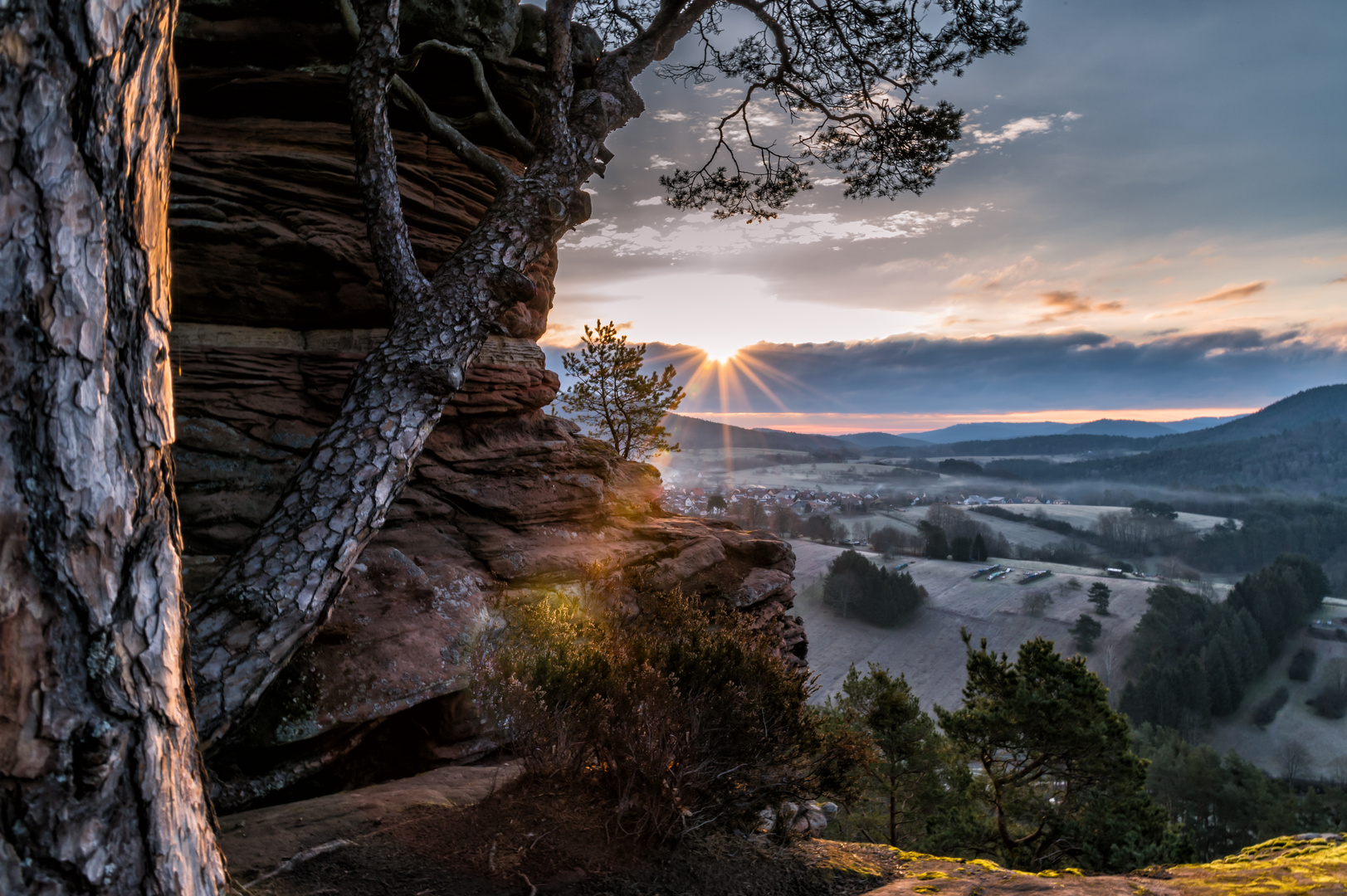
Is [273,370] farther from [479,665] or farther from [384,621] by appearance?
[479,665]

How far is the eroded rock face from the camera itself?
6.52m

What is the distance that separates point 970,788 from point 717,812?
40.7 feet

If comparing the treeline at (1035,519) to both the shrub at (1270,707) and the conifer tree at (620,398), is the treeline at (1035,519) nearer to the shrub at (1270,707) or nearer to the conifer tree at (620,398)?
the shrub at (1270,707)

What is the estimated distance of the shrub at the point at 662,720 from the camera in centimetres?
471

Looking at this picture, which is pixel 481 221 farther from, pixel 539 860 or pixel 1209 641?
pixel 1209 641

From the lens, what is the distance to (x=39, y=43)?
1833 mm

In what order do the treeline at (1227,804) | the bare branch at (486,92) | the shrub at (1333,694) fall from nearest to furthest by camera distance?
the bare branch at (486,92)
the treeline at (1227,804)
the shrub at (1333,694)

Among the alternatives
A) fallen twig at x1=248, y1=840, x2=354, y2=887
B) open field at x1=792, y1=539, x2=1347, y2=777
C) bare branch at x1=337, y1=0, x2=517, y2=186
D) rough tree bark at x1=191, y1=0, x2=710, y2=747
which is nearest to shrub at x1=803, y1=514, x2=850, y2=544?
open field at x1=792, y1=539, x2=1347, y2=777

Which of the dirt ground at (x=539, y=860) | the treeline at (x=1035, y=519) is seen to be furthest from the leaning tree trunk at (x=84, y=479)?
the treeline at (x=1035, y=519)

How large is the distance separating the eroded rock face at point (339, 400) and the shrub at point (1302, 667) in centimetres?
8671

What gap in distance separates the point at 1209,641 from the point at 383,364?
268ft

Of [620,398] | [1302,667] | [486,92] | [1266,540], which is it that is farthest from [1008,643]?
[1266,540]

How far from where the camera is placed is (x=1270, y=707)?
60.2 metres

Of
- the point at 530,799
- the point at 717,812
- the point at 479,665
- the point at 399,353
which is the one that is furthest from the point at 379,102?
the point at 717,812
